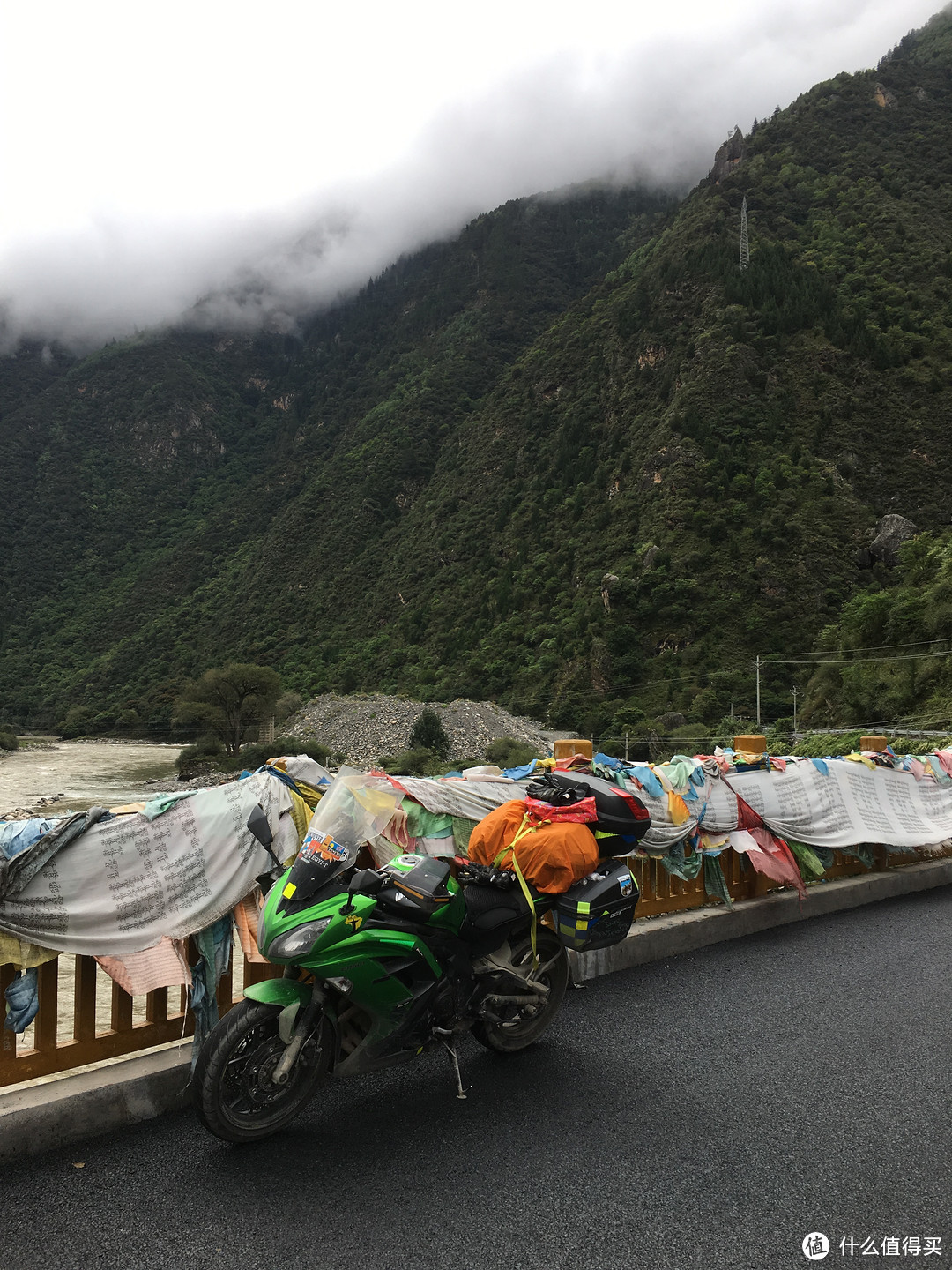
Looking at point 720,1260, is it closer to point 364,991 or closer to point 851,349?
point 364,991

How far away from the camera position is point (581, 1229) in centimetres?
267

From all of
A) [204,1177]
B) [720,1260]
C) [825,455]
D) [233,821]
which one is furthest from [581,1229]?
[825,455]

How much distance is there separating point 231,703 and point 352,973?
7927cm

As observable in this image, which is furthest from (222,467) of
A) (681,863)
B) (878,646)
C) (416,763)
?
(681,863)

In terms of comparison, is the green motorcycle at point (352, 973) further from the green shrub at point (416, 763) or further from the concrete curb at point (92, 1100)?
the green shrub at point (416, 763)

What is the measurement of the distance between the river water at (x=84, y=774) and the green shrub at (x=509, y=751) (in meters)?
22.9

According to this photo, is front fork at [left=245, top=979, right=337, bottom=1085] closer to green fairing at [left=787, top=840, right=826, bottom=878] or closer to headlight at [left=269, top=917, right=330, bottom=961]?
headlight at [left=269, top=917, right=330, bottom=961]

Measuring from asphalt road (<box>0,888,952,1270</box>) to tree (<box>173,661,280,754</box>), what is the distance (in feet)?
253

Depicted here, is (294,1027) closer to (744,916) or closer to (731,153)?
(744,916)

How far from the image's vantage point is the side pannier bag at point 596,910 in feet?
12.6

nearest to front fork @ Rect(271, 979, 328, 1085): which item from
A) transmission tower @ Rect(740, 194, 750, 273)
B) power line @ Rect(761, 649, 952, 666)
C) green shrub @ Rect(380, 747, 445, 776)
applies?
power line @ Rect(761, 649, 952, 666)

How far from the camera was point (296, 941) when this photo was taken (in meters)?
3.02

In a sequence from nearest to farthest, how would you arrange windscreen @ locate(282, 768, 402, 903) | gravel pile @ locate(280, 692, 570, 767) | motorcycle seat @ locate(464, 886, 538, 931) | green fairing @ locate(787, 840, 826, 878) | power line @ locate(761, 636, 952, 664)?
windscreen @ locate(282, 768, 402, 903) → motorcycle seat @ locate(464, 886, 538, 931) → green fairing @ locate(787, 840, 826, 878) → power line @ locate(761, 636, 952, 664) → gravel pile @ locate(280, 692, 570, 767)

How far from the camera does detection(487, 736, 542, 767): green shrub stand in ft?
180
